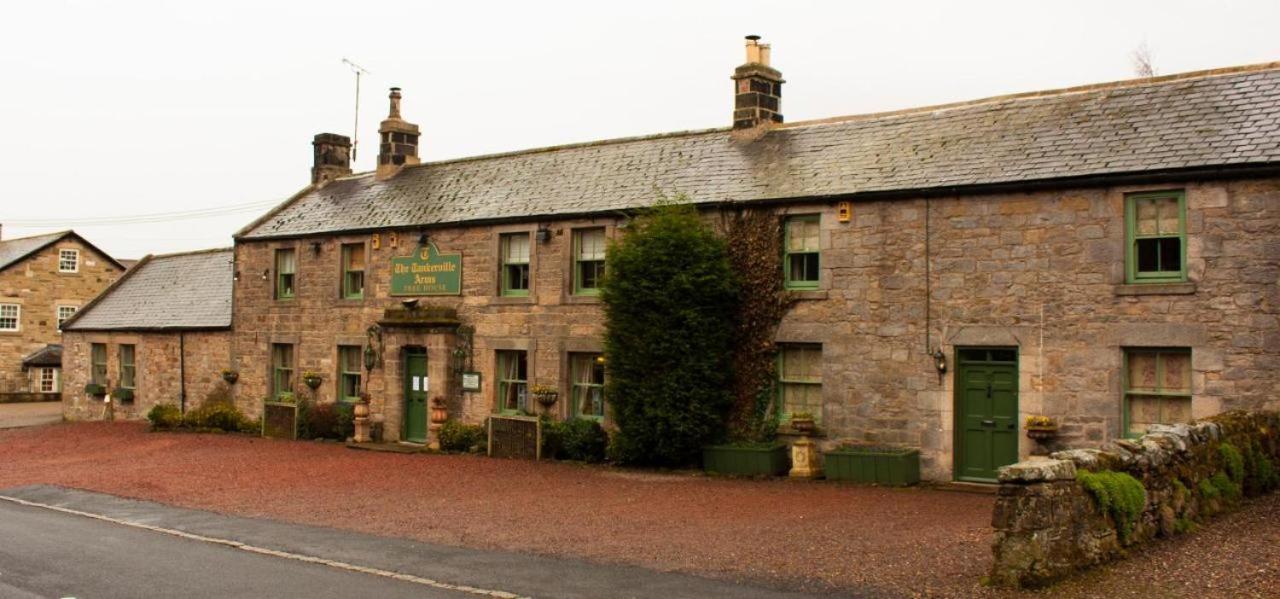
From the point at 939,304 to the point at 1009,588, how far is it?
8.21 m

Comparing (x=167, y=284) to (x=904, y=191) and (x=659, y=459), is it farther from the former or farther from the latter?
(x=904, y=191)

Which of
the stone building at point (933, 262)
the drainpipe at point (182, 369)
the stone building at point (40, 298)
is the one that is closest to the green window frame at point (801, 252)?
the stone building at point (933, 262)

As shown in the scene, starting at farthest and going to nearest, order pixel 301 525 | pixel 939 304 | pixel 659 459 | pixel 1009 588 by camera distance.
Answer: pixel 659 459 < pixel 939 304 < pixel 301 525 < pixel 1009 588

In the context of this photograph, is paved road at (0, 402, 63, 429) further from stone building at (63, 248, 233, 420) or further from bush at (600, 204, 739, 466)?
bush at (600, 204, 739, 466)

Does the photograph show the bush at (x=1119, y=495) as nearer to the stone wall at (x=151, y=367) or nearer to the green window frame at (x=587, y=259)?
the green window frame at (x=587, y=259)

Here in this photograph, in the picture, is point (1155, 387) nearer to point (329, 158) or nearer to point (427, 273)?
point (427, 273)

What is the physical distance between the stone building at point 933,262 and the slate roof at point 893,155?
52 mm

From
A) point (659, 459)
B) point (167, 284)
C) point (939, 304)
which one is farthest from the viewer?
point (167, 284)

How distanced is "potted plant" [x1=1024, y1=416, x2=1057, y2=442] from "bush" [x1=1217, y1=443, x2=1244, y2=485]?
3.19m

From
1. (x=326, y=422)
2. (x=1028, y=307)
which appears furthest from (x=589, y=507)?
(x=326, y=422)

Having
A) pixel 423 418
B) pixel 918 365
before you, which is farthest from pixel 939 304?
pixel 423 418

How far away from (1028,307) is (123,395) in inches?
990

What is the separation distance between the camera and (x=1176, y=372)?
1539 cm

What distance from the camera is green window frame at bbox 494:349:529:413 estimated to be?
22484mm
